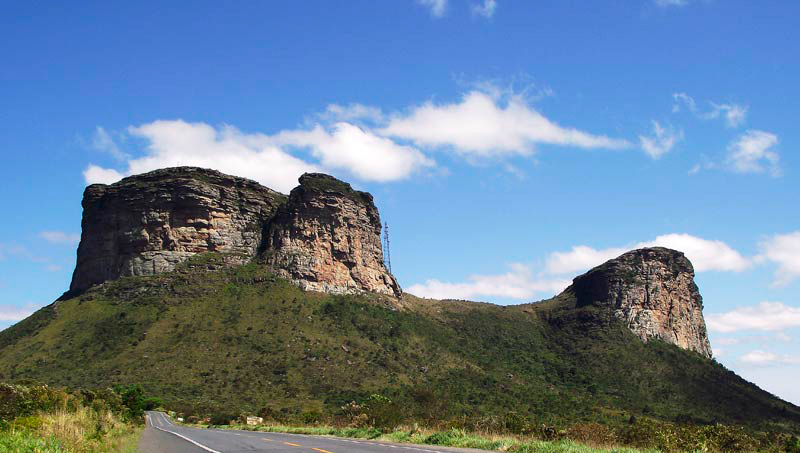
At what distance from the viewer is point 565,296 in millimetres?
153875

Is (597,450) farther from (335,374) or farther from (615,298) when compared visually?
(615,298)

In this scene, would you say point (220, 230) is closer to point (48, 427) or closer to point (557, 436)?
point (557, 436)

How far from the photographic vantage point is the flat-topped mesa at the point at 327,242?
11619 cm

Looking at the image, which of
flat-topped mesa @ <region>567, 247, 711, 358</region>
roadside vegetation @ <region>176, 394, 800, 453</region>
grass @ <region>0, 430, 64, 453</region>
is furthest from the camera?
flat-topped mesa @ <region>567, 247, 711, 358</region>

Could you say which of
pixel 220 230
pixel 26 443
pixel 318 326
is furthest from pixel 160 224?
pixel 26 443

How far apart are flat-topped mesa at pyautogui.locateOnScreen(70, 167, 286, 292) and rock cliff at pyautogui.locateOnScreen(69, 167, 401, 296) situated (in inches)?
6.5

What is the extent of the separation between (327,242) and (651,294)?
213 ft

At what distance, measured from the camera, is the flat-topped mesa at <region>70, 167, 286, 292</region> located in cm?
11644

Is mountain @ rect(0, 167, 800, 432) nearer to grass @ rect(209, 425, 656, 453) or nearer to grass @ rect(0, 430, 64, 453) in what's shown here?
grass @ rect(209, 425, 656, 453)

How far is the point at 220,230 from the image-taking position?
398ft

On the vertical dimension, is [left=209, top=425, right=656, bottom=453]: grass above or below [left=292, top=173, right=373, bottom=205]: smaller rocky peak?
below

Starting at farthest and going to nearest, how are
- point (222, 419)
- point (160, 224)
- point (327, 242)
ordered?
point (327, 242) < point (160, 224) < point (222, 419)

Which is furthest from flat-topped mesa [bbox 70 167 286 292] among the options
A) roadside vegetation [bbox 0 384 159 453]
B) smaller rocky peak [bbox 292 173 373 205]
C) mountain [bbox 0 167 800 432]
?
roadside vegetation [bbox 0 384 159 453]

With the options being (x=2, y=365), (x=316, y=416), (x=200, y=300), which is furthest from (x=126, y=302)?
(x=316, y=416)
